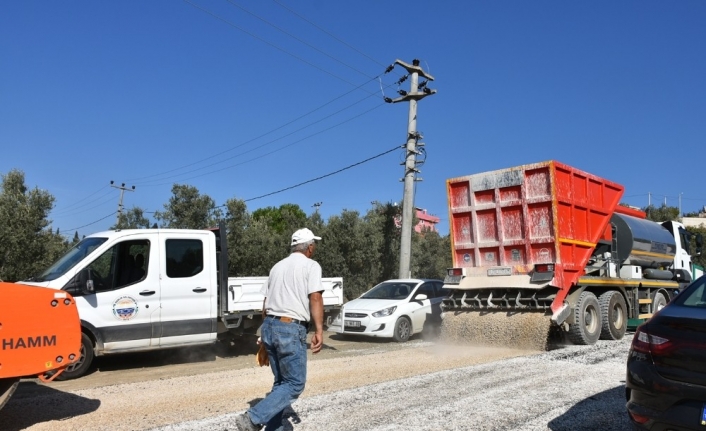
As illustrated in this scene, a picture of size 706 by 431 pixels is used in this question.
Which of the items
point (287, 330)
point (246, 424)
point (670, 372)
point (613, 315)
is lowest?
point (246, 424)

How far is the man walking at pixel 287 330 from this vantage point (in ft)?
14.8

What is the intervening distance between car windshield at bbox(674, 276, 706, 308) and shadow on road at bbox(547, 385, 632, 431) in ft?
4.69

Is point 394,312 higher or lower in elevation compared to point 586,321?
higher

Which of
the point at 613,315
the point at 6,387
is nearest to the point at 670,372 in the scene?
the point at 6,387

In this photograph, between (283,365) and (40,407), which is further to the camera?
(40,407)

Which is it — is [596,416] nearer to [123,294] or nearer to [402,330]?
[123,294]

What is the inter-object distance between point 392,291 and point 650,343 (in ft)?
33.0

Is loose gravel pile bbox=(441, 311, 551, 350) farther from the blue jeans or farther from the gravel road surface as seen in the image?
the blue jeans

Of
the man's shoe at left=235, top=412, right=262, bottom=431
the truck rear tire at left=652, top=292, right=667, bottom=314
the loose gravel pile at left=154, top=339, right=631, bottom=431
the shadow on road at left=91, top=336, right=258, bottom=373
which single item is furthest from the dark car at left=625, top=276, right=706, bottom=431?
the truck rear tire at left=652, top=292, right=667, bottom=314

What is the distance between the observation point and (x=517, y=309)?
35.5ft

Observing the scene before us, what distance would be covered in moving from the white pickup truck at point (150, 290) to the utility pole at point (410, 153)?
9.55m

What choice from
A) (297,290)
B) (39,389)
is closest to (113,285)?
(39,389)

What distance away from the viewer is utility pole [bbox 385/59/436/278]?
1931 centimetres

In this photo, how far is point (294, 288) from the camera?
482cm
